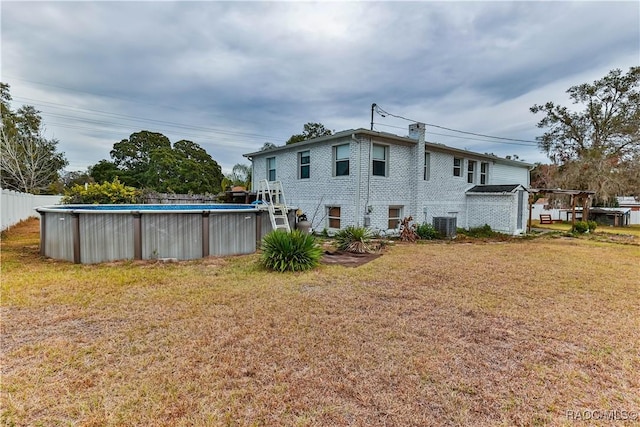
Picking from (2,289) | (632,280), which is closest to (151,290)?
(2,289)

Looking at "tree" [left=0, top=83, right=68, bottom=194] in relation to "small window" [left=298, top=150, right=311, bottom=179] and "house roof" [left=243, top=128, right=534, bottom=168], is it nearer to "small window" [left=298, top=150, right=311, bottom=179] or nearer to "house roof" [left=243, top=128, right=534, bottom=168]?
"house roof" [left=243, top=128, right=534, bottom=168]

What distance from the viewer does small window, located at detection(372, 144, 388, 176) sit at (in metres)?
12.5

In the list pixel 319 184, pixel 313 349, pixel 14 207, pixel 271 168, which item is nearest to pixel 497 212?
pixel 319 184

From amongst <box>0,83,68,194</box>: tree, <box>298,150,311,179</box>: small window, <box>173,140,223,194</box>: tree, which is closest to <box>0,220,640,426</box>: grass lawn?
<box>298,150,311,179</box>: small window

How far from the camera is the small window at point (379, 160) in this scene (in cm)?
1247

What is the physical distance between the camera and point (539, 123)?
2556 cm

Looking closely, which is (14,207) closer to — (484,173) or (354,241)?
(354,241)

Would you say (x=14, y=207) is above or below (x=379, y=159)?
below

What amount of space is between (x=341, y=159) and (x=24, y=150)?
2697 centimetres

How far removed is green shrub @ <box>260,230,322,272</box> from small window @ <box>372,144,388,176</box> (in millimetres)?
6313

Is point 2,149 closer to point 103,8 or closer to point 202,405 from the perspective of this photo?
point 103,8

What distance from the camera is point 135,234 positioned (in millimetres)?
7438

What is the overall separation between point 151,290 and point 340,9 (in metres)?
8.17

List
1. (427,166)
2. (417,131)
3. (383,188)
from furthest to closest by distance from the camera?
(427,166)
(417,131)
(383,188)
